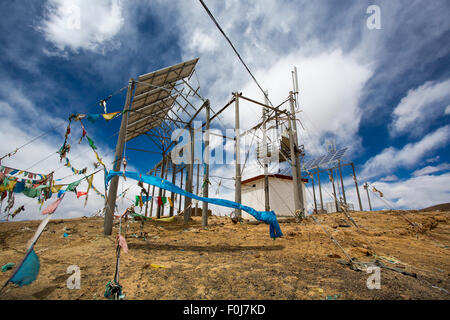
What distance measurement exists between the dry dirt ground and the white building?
351 inches

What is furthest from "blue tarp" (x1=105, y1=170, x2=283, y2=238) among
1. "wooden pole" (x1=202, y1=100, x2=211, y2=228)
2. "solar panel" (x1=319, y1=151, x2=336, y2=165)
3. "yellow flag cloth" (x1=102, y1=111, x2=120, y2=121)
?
"solar panel" (x1=319, y1=151, x2=336, y2=165)

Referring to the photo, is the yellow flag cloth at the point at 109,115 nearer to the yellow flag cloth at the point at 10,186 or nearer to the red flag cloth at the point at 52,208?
the yellow flag cloth at the point at 10,186

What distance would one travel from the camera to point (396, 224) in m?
8.46

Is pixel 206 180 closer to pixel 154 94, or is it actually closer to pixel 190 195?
pixel 190 195

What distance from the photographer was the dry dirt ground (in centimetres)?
271

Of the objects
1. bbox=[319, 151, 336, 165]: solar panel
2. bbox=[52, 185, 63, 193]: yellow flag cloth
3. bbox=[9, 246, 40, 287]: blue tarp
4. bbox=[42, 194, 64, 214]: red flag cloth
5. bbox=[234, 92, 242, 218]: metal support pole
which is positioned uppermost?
bbox=[319, 151, 336, 165]: solar panel

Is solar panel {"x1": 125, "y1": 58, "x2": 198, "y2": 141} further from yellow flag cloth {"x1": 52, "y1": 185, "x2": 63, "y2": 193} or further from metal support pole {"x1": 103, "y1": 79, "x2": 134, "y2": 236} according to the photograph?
yellow flag cloth {"x1": 52, "y1": 185, "x2": 63, "y2": 193}

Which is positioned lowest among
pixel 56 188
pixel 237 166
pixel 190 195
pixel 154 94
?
pixel 190 195

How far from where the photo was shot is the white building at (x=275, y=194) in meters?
15.9

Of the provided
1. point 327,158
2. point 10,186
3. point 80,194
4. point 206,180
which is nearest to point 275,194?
point 206,180

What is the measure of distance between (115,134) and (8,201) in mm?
3817

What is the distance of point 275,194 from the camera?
16.0m

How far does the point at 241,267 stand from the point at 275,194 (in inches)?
507
